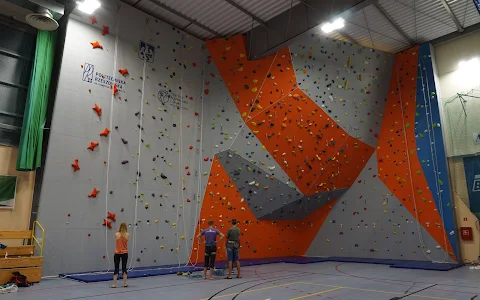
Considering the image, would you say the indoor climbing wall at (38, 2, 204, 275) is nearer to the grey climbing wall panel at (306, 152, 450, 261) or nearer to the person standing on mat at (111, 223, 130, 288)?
the person standing on mat at (111, 223, 130, 288)

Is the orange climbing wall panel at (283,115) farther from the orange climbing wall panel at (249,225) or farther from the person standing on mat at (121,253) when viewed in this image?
the person standing on mat at (121,253)

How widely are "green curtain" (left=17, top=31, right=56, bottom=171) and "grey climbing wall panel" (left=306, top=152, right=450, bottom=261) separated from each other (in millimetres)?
8646

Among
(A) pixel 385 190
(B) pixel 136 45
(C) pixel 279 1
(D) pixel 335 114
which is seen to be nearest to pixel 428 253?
(A) pixel 385 190

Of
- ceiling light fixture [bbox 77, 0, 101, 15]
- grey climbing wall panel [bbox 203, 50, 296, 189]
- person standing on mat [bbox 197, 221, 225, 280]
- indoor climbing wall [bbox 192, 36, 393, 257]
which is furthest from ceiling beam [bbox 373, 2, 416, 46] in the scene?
person standing on mat [bbox 197, 221, 225, 280]

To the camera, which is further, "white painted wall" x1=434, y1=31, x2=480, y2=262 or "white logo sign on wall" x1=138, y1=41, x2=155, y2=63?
"white painted wall" x1=434, y1=31, x2=480, y2=262

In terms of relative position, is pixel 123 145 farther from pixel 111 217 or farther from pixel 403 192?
pixel 403 192

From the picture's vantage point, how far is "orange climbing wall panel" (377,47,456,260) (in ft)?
32.8

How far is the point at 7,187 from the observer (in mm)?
7016

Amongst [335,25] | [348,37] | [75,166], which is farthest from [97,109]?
[348,37]

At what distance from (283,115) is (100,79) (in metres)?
4.81

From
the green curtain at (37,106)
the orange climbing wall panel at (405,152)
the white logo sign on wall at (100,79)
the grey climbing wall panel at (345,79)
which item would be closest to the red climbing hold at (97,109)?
the white logo sign on wall at (100,79)

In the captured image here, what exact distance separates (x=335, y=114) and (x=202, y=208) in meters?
4.69

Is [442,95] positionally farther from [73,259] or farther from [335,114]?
[73,259]

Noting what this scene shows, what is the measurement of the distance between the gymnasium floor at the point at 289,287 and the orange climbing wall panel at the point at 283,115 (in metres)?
3.35
